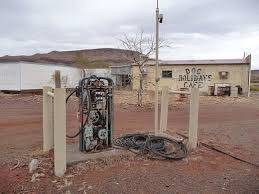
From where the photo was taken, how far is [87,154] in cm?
557


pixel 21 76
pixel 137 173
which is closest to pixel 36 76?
pixel 21 76

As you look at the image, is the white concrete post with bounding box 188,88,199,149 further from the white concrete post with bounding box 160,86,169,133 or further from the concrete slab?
the concrete slab

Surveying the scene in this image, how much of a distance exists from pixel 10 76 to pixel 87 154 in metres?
21.4

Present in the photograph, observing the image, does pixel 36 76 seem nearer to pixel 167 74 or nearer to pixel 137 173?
pixel 167 74

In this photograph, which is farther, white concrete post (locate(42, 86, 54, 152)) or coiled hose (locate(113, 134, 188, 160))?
white concrete post (locate(42, 86, 54, 152))

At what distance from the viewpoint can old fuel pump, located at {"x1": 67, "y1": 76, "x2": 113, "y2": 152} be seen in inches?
218

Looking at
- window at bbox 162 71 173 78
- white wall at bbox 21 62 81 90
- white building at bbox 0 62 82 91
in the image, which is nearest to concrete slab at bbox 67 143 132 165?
white building at bbox 0 62 82 91

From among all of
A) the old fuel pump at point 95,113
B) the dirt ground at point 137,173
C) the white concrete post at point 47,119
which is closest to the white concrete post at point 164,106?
the dirt ground at point 137,173

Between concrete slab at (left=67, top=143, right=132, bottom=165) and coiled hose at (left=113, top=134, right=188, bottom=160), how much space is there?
343 mm

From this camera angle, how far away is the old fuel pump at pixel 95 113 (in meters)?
5.53

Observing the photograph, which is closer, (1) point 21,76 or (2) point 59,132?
(2) point 59,132

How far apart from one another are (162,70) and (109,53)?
60.6 m

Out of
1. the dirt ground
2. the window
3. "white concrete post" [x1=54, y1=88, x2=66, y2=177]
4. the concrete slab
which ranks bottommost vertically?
the dirt ground

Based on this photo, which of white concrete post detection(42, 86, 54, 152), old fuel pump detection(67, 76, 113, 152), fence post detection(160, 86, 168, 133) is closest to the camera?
old fuel pump detection(67, 76, 113, 152)
